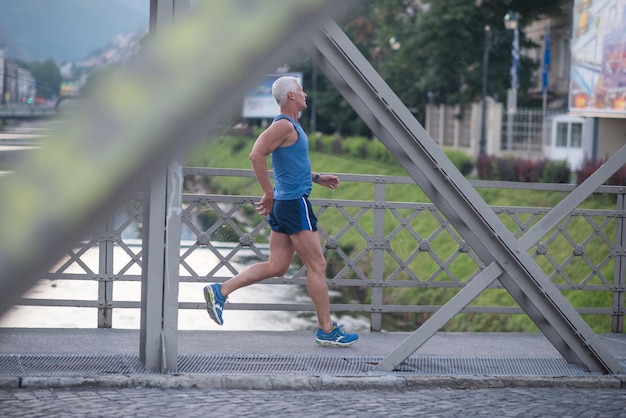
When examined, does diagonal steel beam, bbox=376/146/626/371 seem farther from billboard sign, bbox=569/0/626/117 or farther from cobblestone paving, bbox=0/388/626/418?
billboard sign, bbox=569/0/626/117

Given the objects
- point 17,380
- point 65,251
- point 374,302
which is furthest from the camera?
point 374,302

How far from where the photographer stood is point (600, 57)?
26891mm

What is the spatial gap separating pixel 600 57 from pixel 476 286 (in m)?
22.0

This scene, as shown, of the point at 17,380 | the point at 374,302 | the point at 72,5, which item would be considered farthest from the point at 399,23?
the point at 72,5

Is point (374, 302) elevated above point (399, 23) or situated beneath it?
situated beneath

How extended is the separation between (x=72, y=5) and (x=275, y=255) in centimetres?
574

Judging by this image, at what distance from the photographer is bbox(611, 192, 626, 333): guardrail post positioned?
9.01 m

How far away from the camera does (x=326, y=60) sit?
595 cm

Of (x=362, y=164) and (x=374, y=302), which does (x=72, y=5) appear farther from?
(x=362, y=164)

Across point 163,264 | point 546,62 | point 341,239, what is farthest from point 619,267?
point 546,62

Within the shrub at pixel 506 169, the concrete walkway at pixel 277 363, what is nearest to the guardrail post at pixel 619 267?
the concrete walkway at pixel 277 363

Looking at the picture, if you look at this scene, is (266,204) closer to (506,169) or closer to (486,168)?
(506,169)

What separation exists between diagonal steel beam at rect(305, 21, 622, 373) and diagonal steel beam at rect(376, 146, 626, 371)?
11 centimetres

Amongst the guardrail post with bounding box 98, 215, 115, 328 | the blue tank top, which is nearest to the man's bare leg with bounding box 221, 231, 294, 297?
the blue tank top
